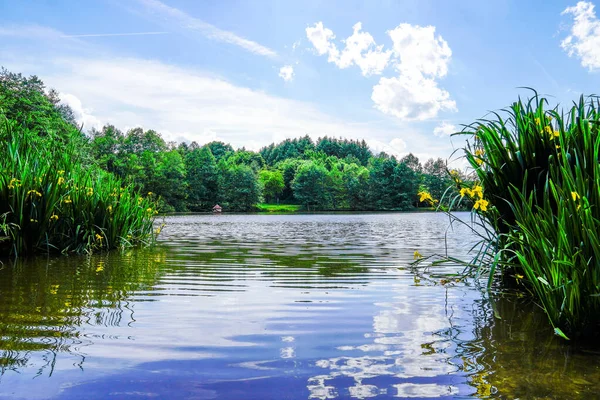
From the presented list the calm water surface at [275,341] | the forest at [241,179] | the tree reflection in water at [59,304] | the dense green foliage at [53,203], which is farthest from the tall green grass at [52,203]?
the forest at [241,179]

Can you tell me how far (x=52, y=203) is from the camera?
693 cm

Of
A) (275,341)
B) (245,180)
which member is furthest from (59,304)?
(245,180)

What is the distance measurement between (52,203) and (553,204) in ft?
21.1

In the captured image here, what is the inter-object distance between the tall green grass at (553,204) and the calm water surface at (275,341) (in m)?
0.27

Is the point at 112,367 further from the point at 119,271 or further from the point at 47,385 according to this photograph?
the point at 119,271

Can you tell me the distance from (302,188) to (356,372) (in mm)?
96609

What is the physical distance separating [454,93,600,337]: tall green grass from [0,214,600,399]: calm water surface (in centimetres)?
27

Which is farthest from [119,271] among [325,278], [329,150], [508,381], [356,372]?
[329,150]

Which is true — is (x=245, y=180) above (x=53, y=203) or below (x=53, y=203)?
above

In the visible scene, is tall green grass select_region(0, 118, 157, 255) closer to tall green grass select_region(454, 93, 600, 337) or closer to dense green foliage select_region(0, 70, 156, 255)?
dense green foliage select_region(0, 70, 156, 255)

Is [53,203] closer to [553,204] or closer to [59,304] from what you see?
[59,304]

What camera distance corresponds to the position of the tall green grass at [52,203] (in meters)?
6.74

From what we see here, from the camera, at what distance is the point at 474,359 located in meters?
2.59

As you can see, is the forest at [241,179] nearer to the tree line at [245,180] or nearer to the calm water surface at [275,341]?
the tree line at [245,180]
